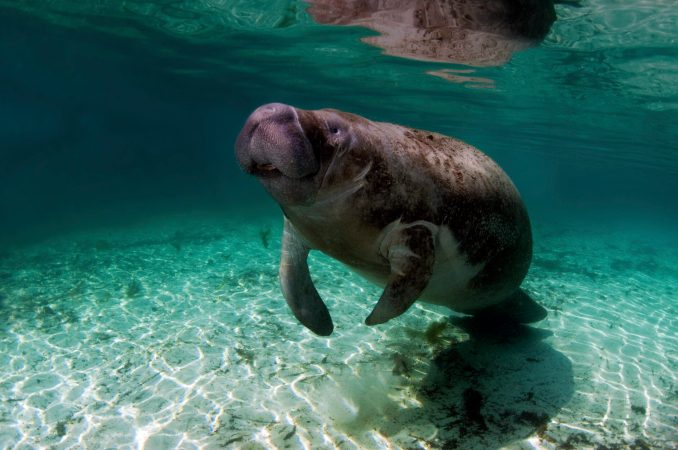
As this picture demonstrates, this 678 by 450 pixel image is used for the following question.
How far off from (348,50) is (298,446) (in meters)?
13.6

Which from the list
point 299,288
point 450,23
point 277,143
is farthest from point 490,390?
point 450,23

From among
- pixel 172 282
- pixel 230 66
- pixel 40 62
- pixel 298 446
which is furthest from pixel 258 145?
pixel 40 62

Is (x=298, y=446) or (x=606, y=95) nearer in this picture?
(x=298, y=446)

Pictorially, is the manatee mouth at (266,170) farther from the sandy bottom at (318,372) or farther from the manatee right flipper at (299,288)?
the sandy bottom at (318,372)

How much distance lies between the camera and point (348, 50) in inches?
575

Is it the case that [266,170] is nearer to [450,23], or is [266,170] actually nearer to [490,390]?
[490,390]

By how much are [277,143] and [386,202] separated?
2.80ft

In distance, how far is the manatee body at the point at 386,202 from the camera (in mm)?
2334

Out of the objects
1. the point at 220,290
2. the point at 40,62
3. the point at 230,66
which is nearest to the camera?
the point at 220,290

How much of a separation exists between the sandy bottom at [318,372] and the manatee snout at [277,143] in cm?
229

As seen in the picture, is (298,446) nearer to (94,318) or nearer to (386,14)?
(94,318)

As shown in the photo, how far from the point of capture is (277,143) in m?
2.19

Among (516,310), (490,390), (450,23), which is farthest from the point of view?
(450,23)

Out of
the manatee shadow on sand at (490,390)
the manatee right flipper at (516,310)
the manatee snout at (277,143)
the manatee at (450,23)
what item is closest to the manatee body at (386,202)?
the manatee snout at (277,143)
